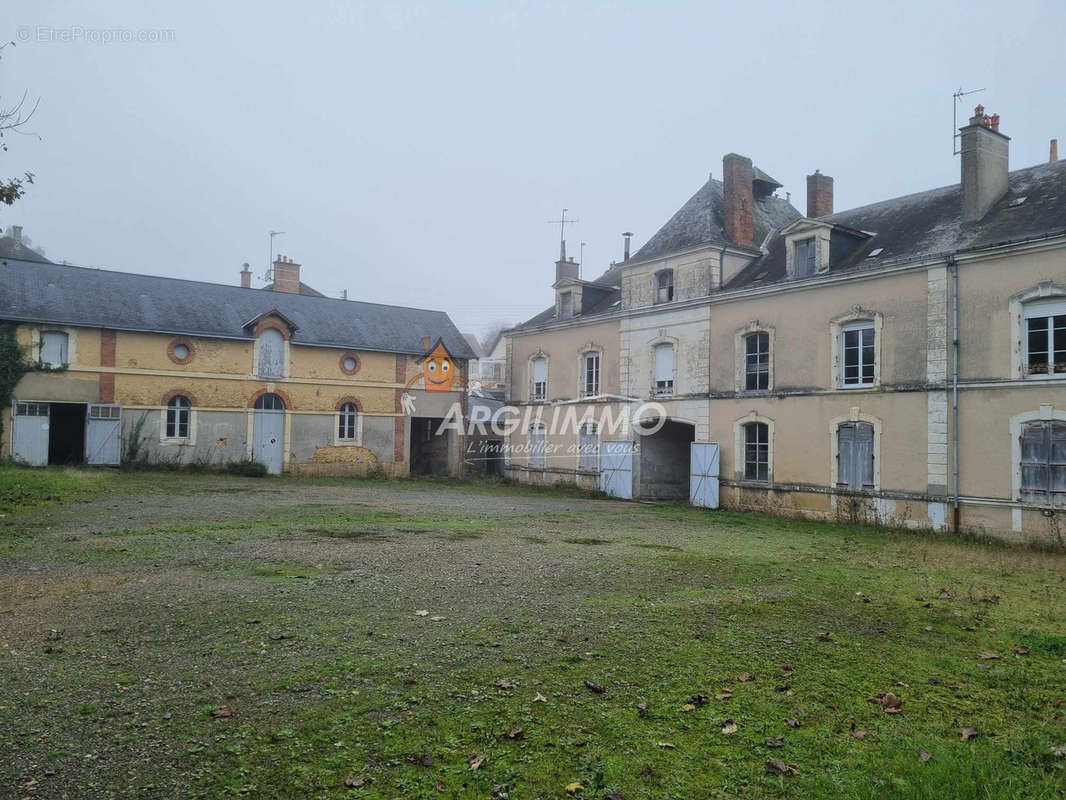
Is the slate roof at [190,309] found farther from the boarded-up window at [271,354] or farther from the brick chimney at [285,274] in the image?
the brick chimney at [285,274]

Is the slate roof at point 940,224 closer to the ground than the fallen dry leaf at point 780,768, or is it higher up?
higher up

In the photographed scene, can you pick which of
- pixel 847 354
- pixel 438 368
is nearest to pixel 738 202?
pixel 847 354

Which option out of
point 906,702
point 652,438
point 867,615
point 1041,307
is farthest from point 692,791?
point 652,438

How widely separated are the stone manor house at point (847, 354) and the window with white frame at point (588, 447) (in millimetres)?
55

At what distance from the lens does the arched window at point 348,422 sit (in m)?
27.6

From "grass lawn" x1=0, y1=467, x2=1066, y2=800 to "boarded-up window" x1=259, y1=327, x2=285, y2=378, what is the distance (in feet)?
52.0

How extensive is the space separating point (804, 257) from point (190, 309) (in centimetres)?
1918

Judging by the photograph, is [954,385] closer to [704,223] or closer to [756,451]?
[756,451]

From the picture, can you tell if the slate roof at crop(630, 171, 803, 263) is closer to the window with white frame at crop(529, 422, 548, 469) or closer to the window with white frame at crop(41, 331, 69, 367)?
the window with white frame at crop(529, 422, 548, 469)

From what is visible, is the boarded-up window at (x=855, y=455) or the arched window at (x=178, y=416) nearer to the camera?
the boarded-up window at (x=855, y=455)

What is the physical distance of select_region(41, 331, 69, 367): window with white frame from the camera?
74.8ft

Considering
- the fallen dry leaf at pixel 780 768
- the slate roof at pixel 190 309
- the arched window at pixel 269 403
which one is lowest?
the fallen dry leaf at pixel 780 768

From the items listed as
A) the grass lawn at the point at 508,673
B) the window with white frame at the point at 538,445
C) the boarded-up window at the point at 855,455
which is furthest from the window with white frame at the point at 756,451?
the grass lawn at the point at 508,673

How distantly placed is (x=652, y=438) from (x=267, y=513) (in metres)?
12.2
